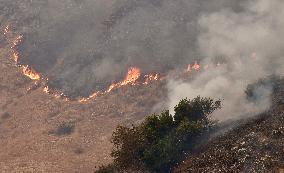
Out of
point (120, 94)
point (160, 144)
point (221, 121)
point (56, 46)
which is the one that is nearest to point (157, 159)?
point (160, 144)

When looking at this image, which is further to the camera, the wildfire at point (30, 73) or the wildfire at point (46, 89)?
the wildfire at point (30, 73)

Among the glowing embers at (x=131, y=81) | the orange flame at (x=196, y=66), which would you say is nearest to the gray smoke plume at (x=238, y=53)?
the orange flame at (x=196, y=66)

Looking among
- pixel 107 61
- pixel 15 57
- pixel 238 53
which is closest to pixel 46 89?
pixel 107 61

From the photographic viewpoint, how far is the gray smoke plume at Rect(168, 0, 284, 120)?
52625 millimetres

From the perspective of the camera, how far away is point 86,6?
93750 millimetres

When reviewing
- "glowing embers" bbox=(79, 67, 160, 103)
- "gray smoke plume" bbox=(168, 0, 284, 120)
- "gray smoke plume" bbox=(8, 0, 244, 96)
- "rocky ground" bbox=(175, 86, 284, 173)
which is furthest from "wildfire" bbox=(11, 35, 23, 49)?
"rocky ground" bbox=(175, 86, 284, 173)

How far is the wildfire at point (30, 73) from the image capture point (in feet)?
264

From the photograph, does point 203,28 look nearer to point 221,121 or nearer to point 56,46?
point 56,46

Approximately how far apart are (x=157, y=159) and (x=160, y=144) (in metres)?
1.44

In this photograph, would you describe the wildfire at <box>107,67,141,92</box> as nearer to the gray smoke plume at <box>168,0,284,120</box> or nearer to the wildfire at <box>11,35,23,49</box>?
the gray smoke plume at <box>168,0,284,120</box>

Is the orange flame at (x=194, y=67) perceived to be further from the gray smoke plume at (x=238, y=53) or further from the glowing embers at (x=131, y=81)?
the glowing embers at (x=131, y=81)

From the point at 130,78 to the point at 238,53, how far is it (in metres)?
19.3

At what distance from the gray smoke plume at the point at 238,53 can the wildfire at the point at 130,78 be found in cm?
725

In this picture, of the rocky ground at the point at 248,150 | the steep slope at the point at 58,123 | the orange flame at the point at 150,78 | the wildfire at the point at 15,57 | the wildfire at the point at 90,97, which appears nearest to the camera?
the rocky ground at the point at 248,150
